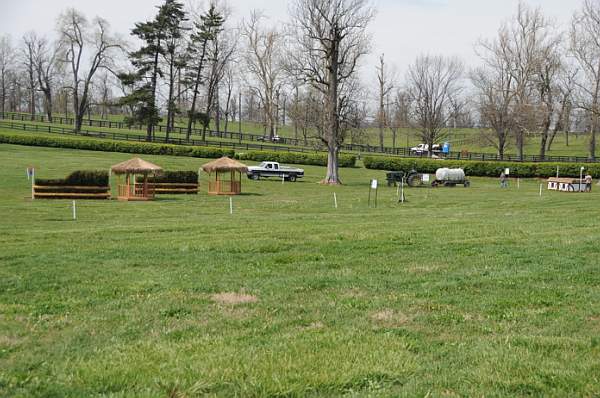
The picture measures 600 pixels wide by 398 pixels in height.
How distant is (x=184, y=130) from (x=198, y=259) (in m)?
86.1

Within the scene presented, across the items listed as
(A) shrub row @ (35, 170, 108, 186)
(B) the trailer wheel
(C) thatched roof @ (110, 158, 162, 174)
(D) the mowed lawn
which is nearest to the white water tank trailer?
(B) the trailer wheel

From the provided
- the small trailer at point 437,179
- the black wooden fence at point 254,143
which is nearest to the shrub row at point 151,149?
the black wooden fence at point 254,143

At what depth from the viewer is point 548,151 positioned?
94.2 m

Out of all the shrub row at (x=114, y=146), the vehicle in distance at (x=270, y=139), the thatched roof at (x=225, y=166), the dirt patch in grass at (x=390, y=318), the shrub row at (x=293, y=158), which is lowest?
the dirt patch in grass at (x=390, y=318)

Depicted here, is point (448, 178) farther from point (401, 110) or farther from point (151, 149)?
point (401, 110)

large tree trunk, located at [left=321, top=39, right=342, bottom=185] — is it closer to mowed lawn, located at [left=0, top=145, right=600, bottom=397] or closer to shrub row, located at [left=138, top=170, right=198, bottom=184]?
shrub row, located at [left=138, top=170, right=198, bottom=184]

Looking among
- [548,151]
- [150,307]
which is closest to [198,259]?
[150,307]

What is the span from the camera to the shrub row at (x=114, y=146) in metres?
59.4

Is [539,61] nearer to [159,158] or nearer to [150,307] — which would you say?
[159,158]

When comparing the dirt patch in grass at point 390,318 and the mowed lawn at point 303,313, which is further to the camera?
the dirt patch in grass at point 390,318

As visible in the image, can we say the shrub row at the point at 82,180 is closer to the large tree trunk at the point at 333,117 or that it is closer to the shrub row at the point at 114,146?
the large tree trunk at the point at 333,117

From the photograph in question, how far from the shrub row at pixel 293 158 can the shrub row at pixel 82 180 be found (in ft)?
95.8

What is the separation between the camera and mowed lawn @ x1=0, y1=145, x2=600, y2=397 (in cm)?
493

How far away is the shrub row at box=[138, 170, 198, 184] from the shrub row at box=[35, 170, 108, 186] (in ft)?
12.3
